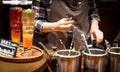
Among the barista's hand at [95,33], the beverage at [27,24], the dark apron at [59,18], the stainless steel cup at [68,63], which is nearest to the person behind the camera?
the stainless steel cup at [68,63]

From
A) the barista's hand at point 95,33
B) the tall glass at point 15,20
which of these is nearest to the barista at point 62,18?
the barista's hand at point 95,33

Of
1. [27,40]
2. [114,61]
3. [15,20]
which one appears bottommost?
[114,61]

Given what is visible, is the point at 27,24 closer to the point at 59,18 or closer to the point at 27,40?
the point at 27,40

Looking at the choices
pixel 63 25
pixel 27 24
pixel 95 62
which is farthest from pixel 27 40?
pixel 95 62

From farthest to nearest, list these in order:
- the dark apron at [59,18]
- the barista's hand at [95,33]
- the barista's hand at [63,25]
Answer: the dark apron at [59,18], the barista's hand at [95,33], the barista's hand at [63,25]

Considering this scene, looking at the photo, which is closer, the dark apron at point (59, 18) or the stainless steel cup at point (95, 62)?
the stainless steel cup at point (95, 62)

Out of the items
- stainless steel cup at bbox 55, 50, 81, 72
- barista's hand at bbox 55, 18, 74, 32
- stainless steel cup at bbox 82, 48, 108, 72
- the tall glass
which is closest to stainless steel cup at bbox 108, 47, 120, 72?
stainless steel cup at bbox 82, 48, 108, 72

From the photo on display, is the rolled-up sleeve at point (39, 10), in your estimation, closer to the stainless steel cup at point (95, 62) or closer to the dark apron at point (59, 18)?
the dark apron at point (59, 18)

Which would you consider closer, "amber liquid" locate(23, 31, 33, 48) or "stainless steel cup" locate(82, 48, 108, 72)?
"stainless steel cup" locate(82, 48, 108, 72)

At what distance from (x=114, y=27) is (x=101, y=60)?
2698mm

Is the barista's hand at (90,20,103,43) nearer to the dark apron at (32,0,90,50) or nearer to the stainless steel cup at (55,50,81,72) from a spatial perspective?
the dark apron at (32,0,90,50)

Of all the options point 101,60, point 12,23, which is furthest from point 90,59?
point 12,23

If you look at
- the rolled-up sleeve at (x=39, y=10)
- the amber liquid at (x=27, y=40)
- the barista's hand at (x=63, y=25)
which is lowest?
the amber liquid at (x=27, y=40)

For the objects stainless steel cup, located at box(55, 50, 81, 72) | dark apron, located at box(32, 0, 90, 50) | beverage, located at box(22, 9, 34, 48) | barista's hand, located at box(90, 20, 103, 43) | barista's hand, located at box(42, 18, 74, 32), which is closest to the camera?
stainless steel cup, located at box(55, 50, 81, 72)
